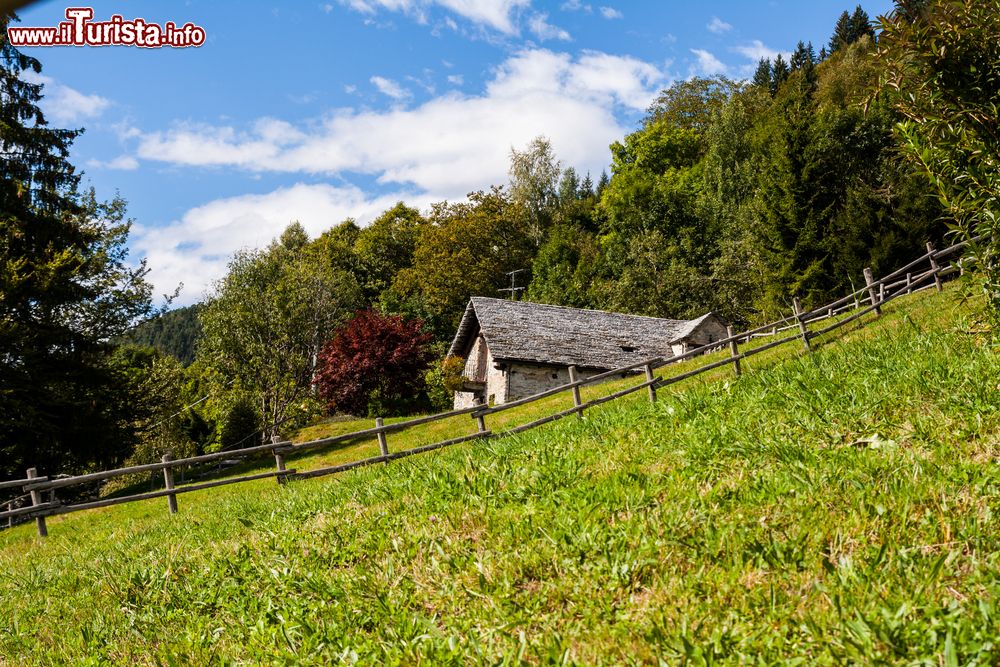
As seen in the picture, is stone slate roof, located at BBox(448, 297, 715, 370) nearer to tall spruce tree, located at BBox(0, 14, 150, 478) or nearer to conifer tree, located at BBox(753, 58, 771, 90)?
tall spruce tree, located at BBox(0, 14, 150, 478)

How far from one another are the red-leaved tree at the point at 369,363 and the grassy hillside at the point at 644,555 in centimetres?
2565

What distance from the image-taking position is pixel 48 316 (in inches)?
902

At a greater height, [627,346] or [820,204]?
[820,204]

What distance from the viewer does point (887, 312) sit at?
2167cm

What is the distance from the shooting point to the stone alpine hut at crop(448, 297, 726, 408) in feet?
104

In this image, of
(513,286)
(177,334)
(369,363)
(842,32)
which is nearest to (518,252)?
(513,286)

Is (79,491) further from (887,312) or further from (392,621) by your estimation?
(887,312)

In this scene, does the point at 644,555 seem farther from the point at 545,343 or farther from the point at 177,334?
the point at 177,334

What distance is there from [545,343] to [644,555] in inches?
1121

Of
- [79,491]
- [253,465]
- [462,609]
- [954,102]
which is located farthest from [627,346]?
[462,609]

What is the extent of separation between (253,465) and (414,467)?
71.2 feet

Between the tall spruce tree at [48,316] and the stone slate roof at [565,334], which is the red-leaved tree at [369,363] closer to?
the stone slate roof at [565,334]

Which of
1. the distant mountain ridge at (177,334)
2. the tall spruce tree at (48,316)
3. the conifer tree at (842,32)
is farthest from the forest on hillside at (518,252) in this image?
the distant mountain ridge at (177,334)

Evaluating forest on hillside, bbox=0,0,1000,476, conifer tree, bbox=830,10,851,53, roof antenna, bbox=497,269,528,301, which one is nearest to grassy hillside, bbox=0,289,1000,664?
forest on hillside, bbox=0,0,1000,476
